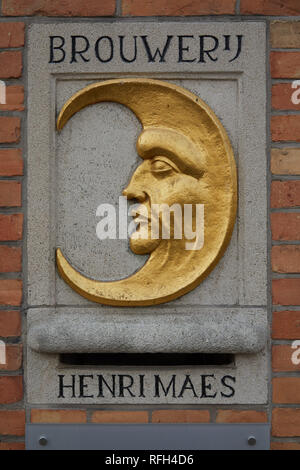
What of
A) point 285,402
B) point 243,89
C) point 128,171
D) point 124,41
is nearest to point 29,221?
point 128,171

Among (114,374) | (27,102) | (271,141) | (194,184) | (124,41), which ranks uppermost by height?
(124,41)

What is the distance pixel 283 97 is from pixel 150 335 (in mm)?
904

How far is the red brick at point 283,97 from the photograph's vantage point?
1.82m

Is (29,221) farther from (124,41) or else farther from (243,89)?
(243,89)

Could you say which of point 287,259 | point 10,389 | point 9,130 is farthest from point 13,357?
point 287,259

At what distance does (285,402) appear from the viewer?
71.5 inches

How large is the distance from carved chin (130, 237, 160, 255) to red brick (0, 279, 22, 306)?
1.32 ft

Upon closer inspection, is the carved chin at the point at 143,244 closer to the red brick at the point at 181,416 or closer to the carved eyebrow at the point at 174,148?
the carved eyebrow at the point at 174,148

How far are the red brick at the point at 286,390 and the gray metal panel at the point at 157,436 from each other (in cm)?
10

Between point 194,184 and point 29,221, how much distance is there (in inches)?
22.4

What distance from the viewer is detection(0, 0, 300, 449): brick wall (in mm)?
1813

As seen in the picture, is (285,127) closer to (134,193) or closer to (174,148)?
(174,148)

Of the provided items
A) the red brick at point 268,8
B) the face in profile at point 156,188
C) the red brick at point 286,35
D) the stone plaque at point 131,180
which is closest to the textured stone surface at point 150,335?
the stone plaque at point 131,180

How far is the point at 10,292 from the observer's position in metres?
1.83
